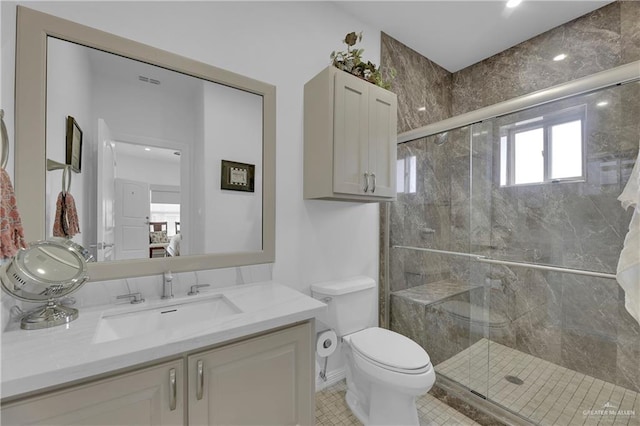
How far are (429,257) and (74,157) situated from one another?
2.47m

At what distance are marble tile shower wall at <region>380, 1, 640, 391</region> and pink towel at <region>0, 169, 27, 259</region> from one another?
209 centimetres

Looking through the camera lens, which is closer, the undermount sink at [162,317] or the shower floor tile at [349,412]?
the undermount sink at [162,317]

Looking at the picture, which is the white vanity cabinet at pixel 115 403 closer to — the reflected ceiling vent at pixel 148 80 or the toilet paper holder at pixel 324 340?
the toilet paper holder at pixel 324 340

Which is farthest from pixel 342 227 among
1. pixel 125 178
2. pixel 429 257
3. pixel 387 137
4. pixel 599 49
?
pixel 599 49

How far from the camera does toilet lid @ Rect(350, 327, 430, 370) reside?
136 cm

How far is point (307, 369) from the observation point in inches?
45.0

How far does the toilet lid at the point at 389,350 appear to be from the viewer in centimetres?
136

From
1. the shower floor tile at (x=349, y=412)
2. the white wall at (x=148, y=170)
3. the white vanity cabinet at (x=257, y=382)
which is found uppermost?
the white wall at (x=148, y=170)

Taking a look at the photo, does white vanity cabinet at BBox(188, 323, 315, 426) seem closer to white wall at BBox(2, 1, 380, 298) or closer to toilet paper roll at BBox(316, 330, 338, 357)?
toilet paper roll at BBox(316, 330, 338, 357)

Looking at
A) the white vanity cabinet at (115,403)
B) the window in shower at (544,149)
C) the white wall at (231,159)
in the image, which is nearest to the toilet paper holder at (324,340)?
the white wall at (231,159)

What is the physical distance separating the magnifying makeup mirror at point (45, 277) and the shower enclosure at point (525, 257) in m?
1.96

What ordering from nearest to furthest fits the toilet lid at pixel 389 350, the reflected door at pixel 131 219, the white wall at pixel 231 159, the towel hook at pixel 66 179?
the towel hook at pixel 66 179 < the reflected door at pixel 131 219 < the toilet lid at pixel 389 350 < the white wall at pixel 231 159

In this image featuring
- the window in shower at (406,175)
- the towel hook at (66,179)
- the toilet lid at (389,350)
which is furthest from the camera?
the window in shower at (406,175)

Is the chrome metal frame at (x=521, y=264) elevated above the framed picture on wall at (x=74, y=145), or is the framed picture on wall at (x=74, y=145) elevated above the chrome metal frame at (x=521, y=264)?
the framed picture on wall at (x=74, y=145)
